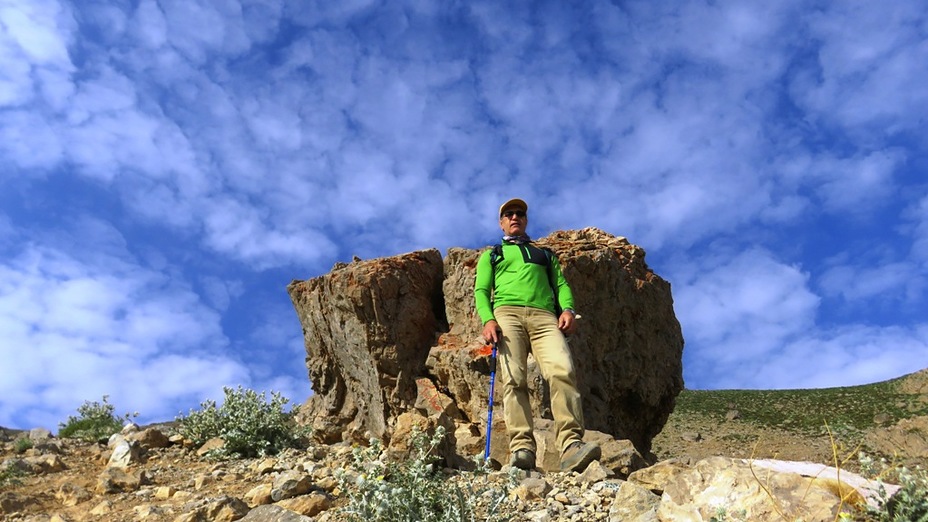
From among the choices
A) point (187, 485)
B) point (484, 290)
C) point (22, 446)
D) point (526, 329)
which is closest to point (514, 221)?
point (484, 290)

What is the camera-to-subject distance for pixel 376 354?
11.6 m

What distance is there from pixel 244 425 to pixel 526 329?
15.1ft

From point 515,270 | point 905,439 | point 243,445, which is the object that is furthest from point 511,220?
point 905,439

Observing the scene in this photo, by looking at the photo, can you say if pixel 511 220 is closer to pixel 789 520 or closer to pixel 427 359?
pixel 427 359

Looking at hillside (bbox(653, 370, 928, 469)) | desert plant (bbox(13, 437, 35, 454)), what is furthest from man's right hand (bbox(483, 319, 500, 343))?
hillside (bbox(653, 370, 928, 469))

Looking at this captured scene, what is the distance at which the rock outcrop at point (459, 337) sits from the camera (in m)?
11.1

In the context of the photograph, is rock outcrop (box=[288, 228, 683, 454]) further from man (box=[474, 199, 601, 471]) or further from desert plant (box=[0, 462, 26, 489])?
desert plant (box=[0, 462, 26, 489])

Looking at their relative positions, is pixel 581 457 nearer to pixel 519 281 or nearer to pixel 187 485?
pixel 519 281

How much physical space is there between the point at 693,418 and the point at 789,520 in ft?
147

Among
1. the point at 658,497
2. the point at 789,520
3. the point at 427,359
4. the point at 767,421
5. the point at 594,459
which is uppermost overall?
the point at 767,421

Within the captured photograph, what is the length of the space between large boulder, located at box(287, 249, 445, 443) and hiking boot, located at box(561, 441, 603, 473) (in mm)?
4975

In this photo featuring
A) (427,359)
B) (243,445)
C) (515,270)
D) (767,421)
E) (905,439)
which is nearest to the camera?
(515,270)

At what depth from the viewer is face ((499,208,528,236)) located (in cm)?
844

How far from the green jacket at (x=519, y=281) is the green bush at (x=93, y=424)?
27.0 ft
